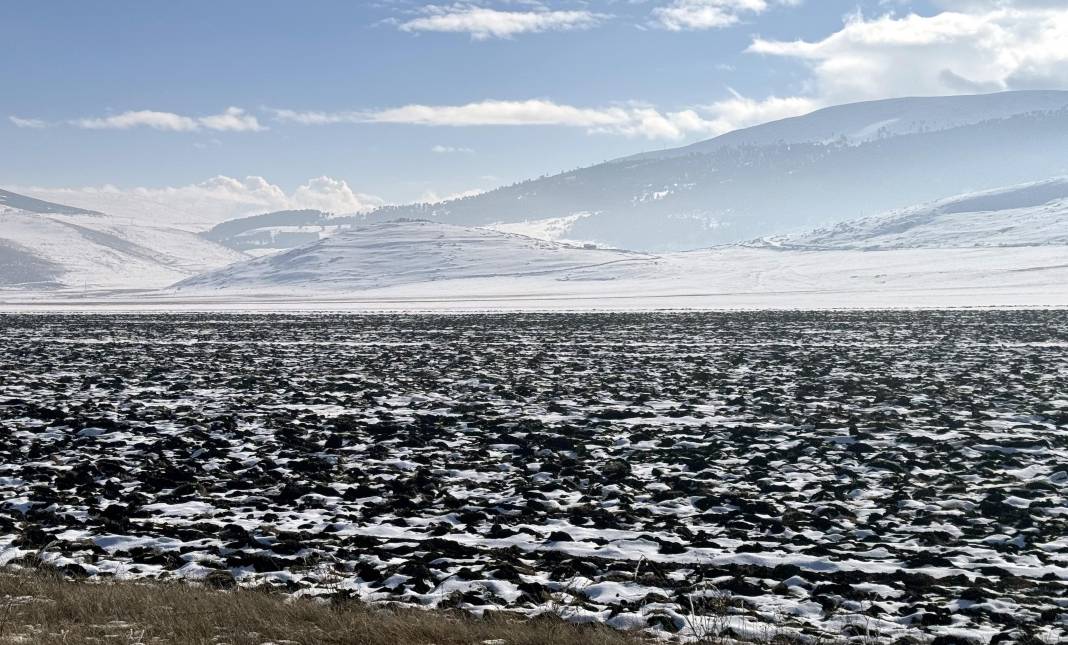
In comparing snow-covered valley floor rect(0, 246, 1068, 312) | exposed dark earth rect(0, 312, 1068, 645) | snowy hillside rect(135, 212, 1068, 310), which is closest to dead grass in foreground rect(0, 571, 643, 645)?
exposed dark earth rect(0, 312, 1068, 645)

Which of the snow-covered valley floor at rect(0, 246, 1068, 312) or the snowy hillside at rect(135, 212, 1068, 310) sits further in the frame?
the snowy hillside at rect(135, 212, 1068, 310)

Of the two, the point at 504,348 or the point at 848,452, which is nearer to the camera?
the point at 848,452

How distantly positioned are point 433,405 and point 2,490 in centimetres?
1039

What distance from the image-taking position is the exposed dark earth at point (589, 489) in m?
9.09

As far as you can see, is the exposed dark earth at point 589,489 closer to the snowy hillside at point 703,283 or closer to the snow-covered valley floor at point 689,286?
the snowy hillside at point 703,283

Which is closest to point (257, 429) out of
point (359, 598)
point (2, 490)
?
point (2, 490)

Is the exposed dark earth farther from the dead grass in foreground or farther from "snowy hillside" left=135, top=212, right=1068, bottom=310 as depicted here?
"snowy hillside" left=135, top=212, right=1068, bottom=310

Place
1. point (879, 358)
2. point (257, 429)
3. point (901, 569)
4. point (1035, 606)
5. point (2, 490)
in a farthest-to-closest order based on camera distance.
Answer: point (879, 358), point (257, 429), point (2, 490), point (901, 569), point (1035, 606)

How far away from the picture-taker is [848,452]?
16.1 m

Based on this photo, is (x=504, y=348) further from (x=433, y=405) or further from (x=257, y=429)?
(x=257, y=429)

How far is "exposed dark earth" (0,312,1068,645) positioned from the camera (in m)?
9.09

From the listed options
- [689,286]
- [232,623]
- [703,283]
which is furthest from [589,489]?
[703,283]

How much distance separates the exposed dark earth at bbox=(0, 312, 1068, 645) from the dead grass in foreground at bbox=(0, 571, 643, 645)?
67cm

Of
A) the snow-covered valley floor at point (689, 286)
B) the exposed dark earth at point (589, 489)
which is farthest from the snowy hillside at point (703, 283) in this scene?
the exposed dark earth at point (589, 489)
